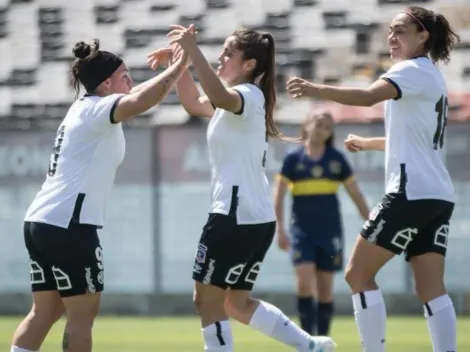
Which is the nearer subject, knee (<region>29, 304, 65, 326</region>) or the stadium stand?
knee (<region>29, 304, 65, 326</region>)

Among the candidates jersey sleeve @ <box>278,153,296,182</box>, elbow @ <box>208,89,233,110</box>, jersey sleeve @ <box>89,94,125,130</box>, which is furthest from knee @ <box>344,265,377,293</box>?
jersey sleeve @ <box>278,153,296,182</box>

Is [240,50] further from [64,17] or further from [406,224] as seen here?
[64,17]

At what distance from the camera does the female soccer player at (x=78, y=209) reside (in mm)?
6609

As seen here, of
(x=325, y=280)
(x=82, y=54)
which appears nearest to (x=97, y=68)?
(x=82, y=54)

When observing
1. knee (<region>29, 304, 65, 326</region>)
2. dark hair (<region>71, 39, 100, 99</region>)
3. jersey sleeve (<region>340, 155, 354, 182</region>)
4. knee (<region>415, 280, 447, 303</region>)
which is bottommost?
jersey sleeve (<region>340, 155, 354, 182</region>)

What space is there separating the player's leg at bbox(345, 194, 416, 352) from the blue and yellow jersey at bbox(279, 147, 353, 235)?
3.53m

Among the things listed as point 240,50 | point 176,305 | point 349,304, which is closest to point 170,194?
point 176,305

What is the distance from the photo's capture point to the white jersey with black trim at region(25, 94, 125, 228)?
664cm

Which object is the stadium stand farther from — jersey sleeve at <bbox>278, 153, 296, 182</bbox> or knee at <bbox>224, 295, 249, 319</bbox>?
knee at <bbox>224, 295, 249, 319</bbox>

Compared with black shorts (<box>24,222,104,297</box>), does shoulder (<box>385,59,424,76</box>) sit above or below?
above

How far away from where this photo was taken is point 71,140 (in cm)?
673

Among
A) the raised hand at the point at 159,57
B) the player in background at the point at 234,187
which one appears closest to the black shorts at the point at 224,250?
the player in background at the point at 234,187

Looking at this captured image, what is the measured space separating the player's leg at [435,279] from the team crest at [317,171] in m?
3.50

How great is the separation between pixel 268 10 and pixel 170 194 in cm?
320
